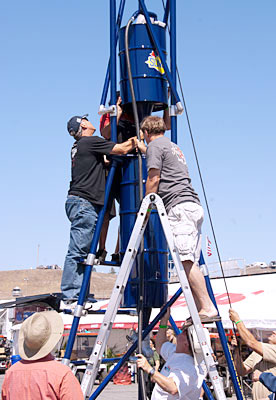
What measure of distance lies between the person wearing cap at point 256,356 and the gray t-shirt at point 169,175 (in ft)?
4.95

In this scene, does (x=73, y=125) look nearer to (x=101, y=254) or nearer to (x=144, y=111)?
(x=144, y=111)

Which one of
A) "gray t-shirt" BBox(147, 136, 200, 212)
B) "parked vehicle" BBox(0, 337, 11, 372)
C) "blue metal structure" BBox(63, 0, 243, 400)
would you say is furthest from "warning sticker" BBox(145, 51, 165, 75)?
"parked vehicle" BBox(0, 337, 11, 372)

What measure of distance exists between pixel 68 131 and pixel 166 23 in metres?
1.93

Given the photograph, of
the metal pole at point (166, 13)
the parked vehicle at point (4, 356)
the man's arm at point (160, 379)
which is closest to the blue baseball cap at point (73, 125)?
the metal pole at point (166, 13)

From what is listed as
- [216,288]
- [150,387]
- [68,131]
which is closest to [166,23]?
[68,131]

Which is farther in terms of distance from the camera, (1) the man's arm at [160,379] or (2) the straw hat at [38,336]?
(1) the man's arm at [160,379]

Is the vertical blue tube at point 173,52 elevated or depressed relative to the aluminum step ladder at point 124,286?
elevated

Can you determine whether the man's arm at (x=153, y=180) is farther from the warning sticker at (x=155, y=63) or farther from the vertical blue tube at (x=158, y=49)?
the warning sticker at (x=155, y=63)

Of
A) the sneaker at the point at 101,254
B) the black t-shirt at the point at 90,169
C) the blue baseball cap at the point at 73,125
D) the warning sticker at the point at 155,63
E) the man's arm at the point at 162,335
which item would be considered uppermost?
the warning sticker at the point at 155,63

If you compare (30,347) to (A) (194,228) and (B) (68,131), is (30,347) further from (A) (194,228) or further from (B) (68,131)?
(B) (68,131)

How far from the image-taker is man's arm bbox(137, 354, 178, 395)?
498cm

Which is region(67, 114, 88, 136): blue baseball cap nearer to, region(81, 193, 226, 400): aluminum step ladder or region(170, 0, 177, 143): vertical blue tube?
region(170, 0, 177, 143): vertical blue tube

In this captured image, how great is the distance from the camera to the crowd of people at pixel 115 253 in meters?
3.82

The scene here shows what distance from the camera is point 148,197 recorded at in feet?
A: 17.5
